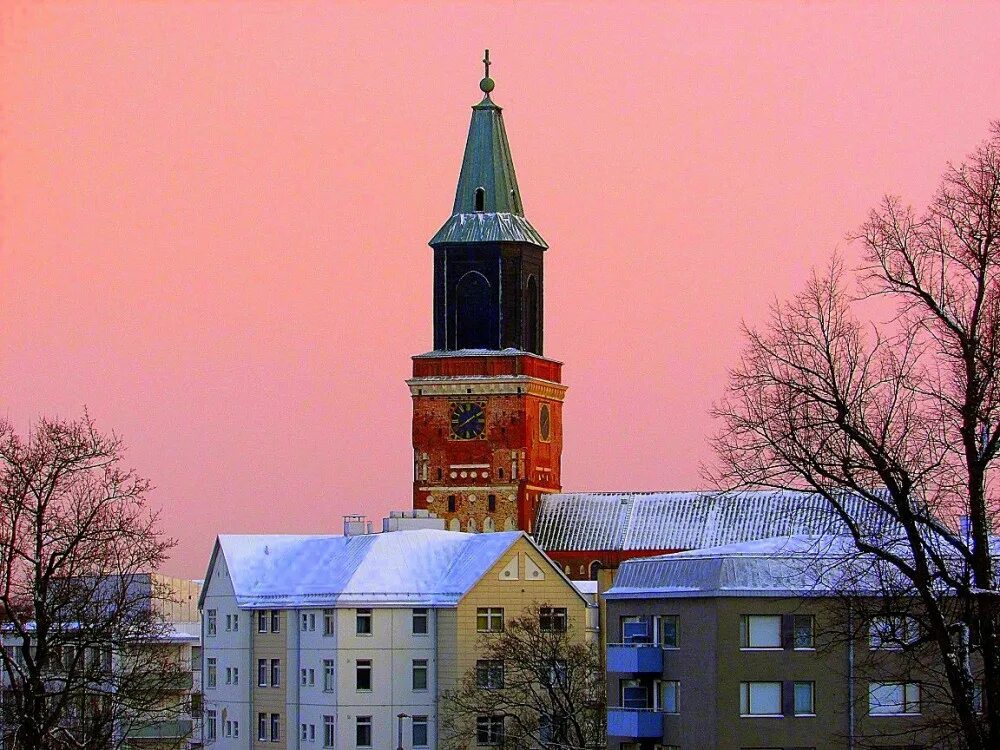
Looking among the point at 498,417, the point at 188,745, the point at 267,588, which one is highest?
the point at 498,417

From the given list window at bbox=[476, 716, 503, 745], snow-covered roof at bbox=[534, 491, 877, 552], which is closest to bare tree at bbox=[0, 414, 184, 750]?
window at bbox=[476, 716, 503, 745]

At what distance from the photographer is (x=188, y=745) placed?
322 ft

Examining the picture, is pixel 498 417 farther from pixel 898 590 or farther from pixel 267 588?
pixel 898 590

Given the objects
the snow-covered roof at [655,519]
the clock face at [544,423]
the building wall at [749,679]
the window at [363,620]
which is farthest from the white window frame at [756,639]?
the clock face at [544,423]

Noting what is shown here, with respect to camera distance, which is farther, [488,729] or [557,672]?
[488,729]

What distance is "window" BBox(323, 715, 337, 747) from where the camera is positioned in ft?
289

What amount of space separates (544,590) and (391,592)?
5.76 meters

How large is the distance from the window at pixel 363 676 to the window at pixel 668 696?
25.8 m

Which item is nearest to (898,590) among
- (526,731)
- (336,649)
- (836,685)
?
(836,685)

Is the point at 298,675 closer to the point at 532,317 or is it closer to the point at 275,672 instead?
the point at 275,672

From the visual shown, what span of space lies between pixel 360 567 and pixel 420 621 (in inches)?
146

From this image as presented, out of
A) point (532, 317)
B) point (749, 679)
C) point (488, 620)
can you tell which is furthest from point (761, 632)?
point (532, 317)

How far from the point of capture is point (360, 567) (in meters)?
92.4

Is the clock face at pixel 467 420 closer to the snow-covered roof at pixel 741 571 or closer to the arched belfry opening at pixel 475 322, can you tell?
the arched belfry opening at pixel 475 322
